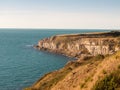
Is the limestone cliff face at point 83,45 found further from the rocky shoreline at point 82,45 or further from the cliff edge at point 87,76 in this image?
the cliff edge at point 87,76

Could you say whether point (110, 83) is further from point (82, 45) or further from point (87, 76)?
point (82, 45)

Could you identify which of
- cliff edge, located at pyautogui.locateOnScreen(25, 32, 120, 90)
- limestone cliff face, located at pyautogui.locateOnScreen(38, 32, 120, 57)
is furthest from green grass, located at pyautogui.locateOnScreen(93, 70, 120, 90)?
limestone cliff face, located at pyautogui.locateOnScreen(38, 32, 120, 57)

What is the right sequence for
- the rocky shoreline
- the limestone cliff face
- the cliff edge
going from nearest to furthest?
1. the cliff edge
2. the limestone cliff face
3. the rocky shoreline

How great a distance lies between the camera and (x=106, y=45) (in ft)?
435

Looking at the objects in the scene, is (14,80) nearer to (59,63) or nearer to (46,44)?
(59,63)

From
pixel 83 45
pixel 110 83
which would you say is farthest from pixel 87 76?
pixel 83 45

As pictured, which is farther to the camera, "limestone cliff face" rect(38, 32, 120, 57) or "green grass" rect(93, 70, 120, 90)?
"limestone cliff face" rect(38, 32, 120, 57)

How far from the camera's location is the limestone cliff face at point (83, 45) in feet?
434

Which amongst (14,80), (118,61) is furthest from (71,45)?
(118,61)

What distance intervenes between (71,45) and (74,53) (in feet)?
44.5

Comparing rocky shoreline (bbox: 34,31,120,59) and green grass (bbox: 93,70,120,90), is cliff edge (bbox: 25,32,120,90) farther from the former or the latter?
rocky shoreline (bbox: 34,31,120,59)

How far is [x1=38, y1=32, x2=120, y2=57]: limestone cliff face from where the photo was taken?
132375mm

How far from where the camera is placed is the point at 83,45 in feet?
482

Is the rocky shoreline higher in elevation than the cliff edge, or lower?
lower
